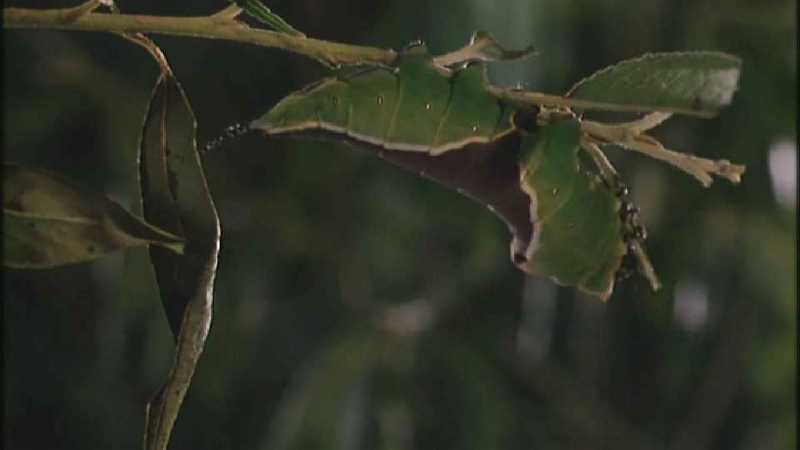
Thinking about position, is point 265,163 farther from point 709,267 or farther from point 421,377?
point 709,267

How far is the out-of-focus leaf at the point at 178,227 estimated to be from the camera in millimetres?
296

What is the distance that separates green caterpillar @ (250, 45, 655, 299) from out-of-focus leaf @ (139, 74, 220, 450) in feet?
0.10

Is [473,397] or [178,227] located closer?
[178,227]

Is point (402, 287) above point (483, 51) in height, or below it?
below

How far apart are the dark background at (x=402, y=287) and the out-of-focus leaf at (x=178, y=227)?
1.51 ft

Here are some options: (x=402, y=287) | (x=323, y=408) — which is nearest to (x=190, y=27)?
(x=323, y=408)

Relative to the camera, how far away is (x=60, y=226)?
0.92ft

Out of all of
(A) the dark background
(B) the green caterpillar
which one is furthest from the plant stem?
(A) the dark background

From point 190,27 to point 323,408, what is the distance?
67 centimetres

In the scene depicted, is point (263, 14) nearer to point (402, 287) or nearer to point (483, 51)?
point (483, 51)

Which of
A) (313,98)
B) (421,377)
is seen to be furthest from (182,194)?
(421,377)

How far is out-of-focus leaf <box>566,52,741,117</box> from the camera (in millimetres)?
281

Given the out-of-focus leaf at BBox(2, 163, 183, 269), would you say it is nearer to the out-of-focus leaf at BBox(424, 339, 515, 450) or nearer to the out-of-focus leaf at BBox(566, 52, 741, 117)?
the out-of-focus leaf at BBox(566, 52, 741, 117)

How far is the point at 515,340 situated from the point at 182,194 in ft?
2.57
